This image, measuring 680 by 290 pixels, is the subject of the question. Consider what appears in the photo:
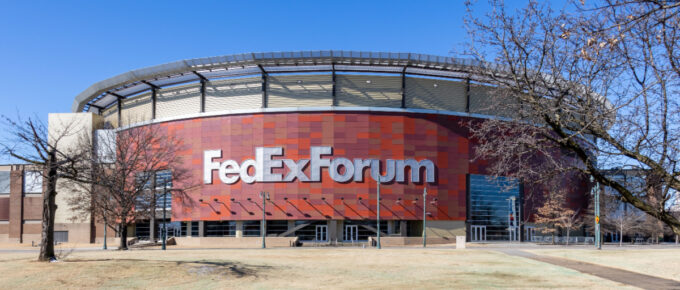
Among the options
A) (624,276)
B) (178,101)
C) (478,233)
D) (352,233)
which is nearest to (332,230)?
(352,233)

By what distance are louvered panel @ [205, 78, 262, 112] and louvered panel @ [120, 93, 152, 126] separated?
9.72m

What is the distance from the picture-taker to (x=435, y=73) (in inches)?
2749

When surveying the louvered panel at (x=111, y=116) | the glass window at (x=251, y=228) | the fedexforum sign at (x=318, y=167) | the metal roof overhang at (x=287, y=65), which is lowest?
the glass window at (x=251, y=228)

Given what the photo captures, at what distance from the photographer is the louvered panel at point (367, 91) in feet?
227

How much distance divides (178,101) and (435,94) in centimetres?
3156

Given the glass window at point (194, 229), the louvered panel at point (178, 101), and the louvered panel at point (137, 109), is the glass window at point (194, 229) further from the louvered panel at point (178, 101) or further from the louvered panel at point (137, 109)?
the louvered panel at point (137, 109)

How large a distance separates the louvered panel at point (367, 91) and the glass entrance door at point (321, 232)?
1436 centimetres

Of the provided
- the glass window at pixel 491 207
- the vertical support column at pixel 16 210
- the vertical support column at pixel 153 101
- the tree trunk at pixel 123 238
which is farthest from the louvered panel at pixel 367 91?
the vertical support column at pixel 16 210

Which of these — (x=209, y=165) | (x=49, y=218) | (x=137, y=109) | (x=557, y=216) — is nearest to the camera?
(x=49, y=218)

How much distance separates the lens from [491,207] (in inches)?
2899

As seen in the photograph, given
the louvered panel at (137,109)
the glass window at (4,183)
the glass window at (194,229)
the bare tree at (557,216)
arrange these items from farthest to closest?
1. the glass window at (4,183)
2. the louvered panel at (137,109)
3. the bare tree at (557,216)
4. the glass window at (194,229)

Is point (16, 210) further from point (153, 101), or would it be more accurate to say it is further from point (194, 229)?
point (194, 229)

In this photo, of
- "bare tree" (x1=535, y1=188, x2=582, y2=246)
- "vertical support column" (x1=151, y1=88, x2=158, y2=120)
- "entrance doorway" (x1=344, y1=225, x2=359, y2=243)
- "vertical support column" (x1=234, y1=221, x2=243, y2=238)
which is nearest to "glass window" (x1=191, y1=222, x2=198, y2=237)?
"vertical support column" (x1=234, y1=221, x2=243, y2=238)

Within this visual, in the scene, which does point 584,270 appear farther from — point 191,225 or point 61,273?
point 191,225
